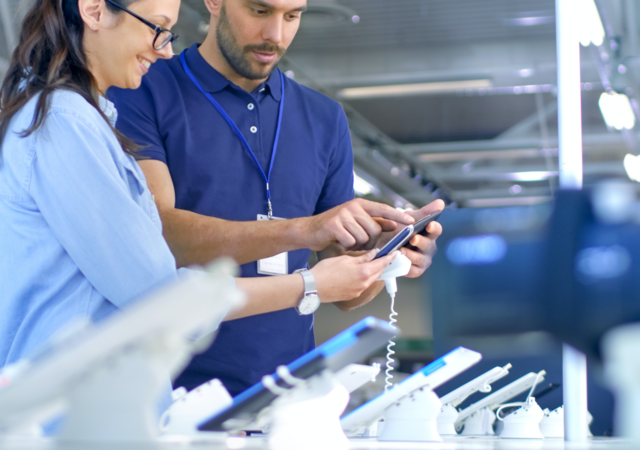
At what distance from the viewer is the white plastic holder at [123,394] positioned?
56 centimetres

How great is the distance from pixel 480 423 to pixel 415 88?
18.6 feet

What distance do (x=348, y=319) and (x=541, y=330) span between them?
560 inches

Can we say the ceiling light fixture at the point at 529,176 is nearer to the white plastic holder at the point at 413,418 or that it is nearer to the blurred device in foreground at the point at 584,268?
the white plastic holder at the point at 413,418

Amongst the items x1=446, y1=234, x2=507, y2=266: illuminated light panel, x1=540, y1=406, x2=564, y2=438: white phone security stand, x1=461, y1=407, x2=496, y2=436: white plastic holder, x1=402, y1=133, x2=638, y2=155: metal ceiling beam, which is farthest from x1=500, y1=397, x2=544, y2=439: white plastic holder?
x1=402, y1=133, x2=638, y2=155: metal ceiling beam

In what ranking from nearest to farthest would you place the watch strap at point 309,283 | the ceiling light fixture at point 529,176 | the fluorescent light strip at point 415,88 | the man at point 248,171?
the watch strap at point 309,283 < the man at point 248,171 < the fluorescent light strip at point 415,88 < the ceiling light fixture at point 529,176

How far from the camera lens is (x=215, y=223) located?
5.18ft

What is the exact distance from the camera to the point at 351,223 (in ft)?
4.76

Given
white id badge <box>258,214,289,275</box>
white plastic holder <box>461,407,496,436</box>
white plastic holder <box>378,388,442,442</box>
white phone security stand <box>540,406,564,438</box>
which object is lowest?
white plastic holder <box>461,407,496,436</box>

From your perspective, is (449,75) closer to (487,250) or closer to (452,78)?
(452,78)

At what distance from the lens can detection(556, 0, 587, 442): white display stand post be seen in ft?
4.01

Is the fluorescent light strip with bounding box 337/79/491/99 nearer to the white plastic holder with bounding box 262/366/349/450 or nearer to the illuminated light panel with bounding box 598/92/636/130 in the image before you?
the illuminated light panel with bounding box 598/92/636/130

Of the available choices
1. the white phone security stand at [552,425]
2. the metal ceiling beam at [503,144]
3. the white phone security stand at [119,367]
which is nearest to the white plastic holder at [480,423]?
the white phone security stand at [552,425]

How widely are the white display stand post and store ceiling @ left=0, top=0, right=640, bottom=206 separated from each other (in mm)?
3784

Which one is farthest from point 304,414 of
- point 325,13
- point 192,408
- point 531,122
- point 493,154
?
point 493,154
